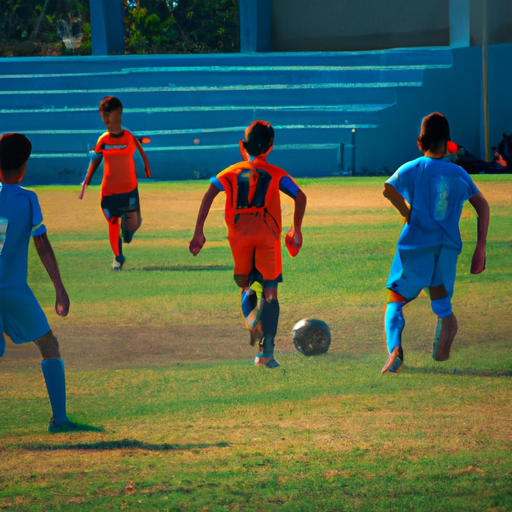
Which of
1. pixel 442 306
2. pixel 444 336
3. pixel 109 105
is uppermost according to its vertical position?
pixel 109 105

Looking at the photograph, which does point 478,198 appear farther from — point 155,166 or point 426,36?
point 426,36

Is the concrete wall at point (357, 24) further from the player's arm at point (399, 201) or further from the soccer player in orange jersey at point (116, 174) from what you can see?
the player's arm at point (399, 201)

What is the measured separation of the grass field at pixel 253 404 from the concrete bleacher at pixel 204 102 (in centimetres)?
1353

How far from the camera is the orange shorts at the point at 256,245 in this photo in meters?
6.75

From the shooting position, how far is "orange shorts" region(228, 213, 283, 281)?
6.75m

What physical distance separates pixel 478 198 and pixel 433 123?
612 millimetres

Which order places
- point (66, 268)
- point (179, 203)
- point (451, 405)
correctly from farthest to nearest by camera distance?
point (179, 203)
point (66, 268)
point (451, 405)

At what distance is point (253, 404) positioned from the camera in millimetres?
5918

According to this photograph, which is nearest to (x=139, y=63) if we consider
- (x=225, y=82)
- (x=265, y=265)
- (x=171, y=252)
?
(x=225, y=82)

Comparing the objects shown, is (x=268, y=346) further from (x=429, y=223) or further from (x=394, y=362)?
(x=429, y=223)

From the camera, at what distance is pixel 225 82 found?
85.5 feet

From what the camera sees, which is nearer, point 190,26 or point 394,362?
point 394,362

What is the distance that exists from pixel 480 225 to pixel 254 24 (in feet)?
83.9

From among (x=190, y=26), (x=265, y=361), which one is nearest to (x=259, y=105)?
(x=190, y=26)
